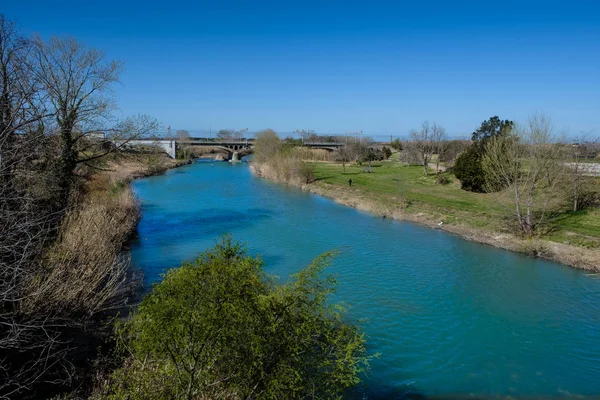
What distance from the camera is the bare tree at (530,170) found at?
25922 mm

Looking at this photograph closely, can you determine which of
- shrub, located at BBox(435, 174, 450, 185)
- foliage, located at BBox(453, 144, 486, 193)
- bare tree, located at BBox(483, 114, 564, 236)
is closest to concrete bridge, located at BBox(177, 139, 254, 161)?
shrub, located at BBox(435, 174, 450, 185)

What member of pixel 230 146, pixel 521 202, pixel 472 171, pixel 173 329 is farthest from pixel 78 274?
pixel 230 146

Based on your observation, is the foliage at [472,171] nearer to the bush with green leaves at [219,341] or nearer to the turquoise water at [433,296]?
the turquoise water at [433,296]

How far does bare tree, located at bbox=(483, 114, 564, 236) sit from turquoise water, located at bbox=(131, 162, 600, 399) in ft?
13.2

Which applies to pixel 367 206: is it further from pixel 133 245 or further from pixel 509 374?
pixel 509 374

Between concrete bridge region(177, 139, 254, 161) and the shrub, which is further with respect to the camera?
concrete bridge region(177, 139, 254, 161)

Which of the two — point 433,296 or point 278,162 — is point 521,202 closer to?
point 433,296

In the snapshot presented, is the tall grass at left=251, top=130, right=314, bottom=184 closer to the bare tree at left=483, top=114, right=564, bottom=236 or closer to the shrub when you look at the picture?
the shrub

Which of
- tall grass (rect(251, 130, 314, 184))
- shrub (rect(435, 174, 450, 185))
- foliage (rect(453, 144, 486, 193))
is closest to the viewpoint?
foliage (rect(453, 144, 486, 193))

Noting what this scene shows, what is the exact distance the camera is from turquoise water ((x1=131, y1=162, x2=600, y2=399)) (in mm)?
12820

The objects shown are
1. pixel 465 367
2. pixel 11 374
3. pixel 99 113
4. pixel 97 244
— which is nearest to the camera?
pixel 11 374

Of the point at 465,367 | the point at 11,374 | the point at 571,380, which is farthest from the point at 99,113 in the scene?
the point at 571,380

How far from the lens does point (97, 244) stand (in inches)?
562

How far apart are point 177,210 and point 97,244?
22.4 meters
